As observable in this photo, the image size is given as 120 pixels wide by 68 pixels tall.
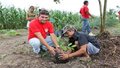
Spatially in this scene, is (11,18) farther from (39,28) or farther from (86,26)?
(39,28)

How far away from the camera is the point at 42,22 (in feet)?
25.9

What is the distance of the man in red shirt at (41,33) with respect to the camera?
304 inches

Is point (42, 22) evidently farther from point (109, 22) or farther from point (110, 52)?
point (109, 22)

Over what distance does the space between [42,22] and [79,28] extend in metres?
7.62

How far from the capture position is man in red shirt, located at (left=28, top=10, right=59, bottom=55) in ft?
25.3

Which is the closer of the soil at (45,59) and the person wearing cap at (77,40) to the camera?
the person wearing cap at (77,40)

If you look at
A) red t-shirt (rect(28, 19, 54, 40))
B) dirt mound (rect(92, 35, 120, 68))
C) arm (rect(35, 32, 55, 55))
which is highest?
red t-shirt (rect(28, 19, 54, 40))

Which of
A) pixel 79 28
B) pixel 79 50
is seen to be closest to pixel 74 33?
pixel 79 50

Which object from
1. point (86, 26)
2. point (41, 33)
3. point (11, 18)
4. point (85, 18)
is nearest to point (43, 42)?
point (41, 33)

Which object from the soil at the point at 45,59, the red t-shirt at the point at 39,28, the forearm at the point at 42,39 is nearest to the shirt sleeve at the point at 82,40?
the soil at the point at 45,59

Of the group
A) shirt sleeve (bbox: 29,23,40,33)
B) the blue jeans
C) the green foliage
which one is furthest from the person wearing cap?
the green foliage

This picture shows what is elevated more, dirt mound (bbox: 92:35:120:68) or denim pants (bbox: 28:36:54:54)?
denim pants (bbox: 28:36:54:54)

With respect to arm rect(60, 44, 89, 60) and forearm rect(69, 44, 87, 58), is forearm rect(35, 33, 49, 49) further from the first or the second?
forearm rect(69, 44, 87, 58)

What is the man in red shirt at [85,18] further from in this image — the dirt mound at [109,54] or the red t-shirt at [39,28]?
the red t-shirt at [39,28]
